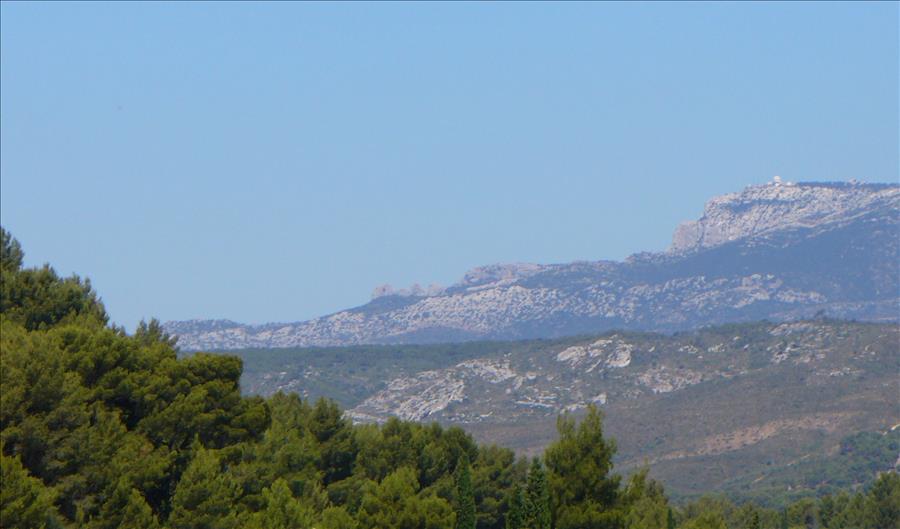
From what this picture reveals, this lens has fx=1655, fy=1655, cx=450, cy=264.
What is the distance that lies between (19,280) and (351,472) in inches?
584

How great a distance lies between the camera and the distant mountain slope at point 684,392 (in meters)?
122

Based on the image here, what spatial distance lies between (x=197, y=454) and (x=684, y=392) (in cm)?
11655

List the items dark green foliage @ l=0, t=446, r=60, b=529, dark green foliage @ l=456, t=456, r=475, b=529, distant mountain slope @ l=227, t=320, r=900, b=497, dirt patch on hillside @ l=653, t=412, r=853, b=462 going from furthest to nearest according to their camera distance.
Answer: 1. dirt patch on hillside @ l=653, t=412, r=853, b=462
2. distant mountain slope @ l=227, t=320, r=900, b=497
3. dark green foliage @ l=456, t=456, r=475, b=529
4. dark green foliage @ l=0, t=446, r=60, b=529

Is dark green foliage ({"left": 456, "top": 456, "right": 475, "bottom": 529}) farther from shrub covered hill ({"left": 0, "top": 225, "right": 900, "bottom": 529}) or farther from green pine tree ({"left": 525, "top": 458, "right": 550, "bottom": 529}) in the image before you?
green pine tree ({"left": 525, "top": 458, "right": 550, "bottom": 529})

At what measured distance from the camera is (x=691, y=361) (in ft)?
554

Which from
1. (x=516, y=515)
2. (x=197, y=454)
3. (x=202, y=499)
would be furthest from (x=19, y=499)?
(x=516, y=515)

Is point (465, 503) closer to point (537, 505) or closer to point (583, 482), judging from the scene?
point (537, 505)

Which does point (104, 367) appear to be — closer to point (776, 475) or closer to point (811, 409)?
point (776, 475)

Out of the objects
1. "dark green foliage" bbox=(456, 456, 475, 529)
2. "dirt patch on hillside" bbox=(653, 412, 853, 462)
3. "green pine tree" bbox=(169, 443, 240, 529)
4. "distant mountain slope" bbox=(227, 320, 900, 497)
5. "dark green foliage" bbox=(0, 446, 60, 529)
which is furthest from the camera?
"dirt patch on hillside" bbox=(653, 412, 853, 462)

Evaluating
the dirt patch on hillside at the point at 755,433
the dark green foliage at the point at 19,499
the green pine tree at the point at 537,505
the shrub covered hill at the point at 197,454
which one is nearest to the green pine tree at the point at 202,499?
the shrub covered hill at the point at 197,454

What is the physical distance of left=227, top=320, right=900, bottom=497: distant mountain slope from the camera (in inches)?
4823

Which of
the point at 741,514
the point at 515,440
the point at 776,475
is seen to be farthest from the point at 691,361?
the point at 741,514

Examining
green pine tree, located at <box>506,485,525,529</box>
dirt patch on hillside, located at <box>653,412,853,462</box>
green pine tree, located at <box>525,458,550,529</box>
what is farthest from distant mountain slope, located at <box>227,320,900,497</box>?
green pine tree, located at <box>506,485,525,529</box>

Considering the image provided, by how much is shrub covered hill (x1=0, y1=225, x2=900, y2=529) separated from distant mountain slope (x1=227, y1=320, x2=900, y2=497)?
56.8 m
